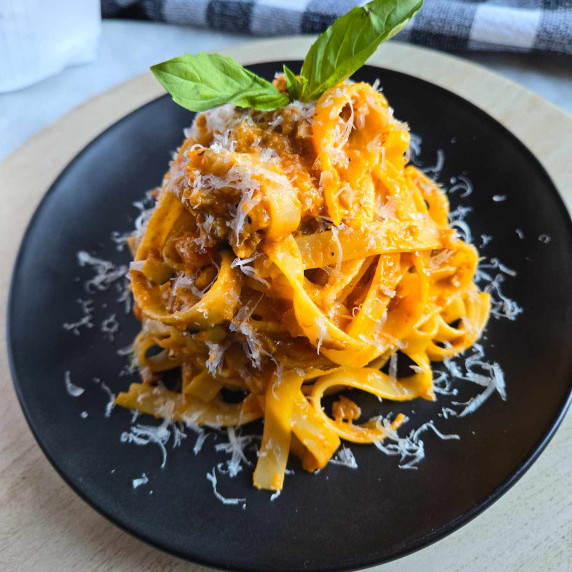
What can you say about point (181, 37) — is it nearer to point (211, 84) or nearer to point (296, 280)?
point (211, 84)

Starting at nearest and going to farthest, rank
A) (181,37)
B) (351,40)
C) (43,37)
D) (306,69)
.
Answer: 1. (351,40)
2. (306,69)
3. (43,37)
4. (181,37)

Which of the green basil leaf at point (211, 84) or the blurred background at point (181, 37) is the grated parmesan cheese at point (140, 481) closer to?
the green basil leaf at point (211, 84)

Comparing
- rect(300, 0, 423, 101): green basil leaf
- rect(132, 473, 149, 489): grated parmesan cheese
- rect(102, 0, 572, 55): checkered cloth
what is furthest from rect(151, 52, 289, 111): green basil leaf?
rect(102, 0, 572, 55): checkered cloth

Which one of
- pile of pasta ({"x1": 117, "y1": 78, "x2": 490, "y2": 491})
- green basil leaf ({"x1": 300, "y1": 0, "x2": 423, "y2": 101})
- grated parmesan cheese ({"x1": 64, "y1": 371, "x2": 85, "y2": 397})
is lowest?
grated parmesan cheese ({"x1": 64, "y1": 371, "x2": 85, "y2": 397})

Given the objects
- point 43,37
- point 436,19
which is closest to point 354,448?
point 436,19

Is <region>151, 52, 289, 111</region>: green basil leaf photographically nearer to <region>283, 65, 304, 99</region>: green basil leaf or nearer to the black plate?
Answer: <region>283, 65, 304, 99</region>: green basil leaf

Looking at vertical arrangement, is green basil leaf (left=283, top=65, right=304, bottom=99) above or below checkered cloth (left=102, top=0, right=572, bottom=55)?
above

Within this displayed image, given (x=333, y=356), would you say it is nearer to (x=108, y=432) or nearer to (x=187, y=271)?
(x=187, y=271)

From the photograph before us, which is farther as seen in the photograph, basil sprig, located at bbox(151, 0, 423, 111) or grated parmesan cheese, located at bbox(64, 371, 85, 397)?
grated parmesan cheese, located at bbox(64, 371, 85, 397)
